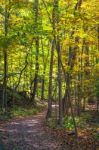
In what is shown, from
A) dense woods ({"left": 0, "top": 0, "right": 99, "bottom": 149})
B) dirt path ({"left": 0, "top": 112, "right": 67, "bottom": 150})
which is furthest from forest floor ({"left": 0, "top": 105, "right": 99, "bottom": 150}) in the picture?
dense woods ({"left": 0, "top": 0, "right": 99, "bottom": 149})

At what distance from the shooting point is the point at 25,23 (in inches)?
886

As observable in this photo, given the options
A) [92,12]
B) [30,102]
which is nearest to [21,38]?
[92,12]

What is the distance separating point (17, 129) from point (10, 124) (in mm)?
1631

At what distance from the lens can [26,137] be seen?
17781mm

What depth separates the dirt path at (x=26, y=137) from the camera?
1574 centimetres

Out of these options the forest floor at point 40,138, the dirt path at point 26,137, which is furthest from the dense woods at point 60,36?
the dirt path at point 26,137

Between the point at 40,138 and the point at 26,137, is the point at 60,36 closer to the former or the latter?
the point at 40,138

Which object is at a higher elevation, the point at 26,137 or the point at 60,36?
the point at 60,36

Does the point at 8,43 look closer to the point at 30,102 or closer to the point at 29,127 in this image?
the point at 29,127

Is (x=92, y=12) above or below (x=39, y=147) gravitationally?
above

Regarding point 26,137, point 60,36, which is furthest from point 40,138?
point 60,36

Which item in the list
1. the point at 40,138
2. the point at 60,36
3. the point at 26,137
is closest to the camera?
the point at 26,137

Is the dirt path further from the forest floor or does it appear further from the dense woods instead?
the dense woods

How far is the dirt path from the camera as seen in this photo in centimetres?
1574
